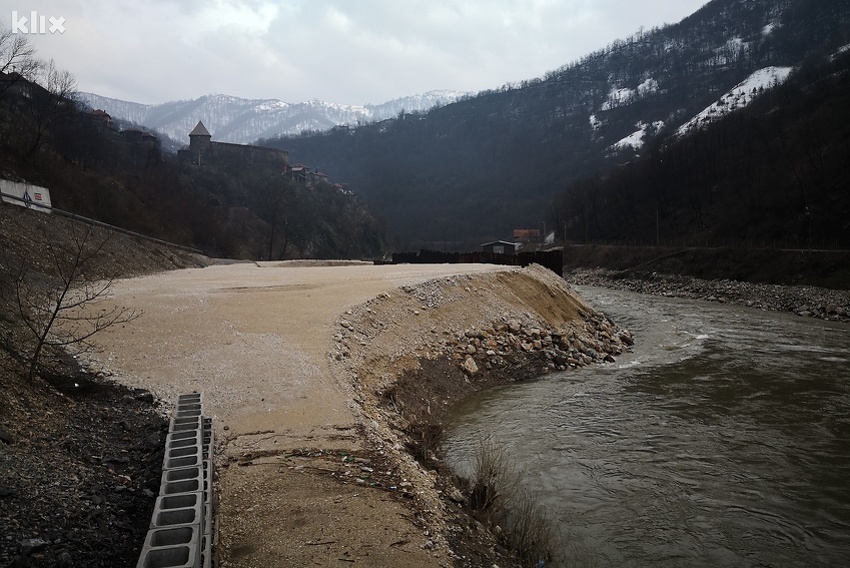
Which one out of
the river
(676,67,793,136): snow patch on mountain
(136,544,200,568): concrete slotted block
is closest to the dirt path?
(136,544,200,568): concrete slotted block

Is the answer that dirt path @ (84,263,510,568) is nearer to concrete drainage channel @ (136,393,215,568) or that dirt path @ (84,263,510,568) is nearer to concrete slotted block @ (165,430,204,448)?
concrete drainage channel @ (136,393,215,568)

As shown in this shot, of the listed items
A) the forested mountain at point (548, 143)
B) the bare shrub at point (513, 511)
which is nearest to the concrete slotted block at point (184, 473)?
the bare shrub at point (513, 511)

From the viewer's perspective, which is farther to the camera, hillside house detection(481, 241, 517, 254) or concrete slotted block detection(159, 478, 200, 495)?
hillside house detection(481, 241, 517, 254)

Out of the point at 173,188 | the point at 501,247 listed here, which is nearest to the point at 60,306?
Result: the point at 173,188

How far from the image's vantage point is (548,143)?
570 ft

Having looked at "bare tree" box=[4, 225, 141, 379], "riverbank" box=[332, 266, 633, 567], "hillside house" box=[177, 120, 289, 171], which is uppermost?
"hillside house" box=[177, 120, 289, 171]

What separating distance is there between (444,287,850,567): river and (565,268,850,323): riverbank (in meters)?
14.6

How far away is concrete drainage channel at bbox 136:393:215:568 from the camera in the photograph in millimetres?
4207

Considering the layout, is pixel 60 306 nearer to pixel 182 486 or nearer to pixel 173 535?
pixel 182 486

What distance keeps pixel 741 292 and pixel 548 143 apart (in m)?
143

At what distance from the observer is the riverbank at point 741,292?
3069 centimetres

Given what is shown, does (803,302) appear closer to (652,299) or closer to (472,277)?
(652,299)

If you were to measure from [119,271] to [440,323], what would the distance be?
1834 centimetres

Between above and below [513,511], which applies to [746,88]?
above
